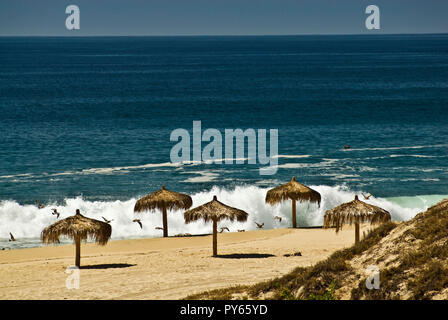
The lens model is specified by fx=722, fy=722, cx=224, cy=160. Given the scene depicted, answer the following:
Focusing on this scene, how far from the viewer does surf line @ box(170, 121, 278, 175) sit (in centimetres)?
4547

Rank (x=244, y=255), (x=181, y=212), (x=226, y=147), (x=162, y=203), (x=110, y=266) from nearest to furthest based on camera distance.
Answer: (x=110, y=266), (x=244, y=255), (x=162, y=203), (x=181, y=212), (x=226, y=147)

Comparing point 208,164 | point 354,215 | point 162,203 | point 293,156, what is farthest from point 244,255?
point 293,156

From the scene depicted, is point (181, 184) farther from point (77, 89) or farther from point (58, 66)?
point (58, 66)

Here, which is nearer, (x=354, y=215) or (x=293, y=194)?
(x=354, y=215)

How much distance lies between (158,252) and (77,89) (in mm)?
74909

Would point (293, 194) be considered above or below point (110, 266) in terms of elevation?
above

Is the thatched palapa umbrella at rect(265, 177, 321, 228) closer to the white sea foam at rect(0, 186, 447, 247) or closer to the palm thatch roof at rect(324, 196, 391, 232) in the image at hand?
the white sea foam at rect(0, 186, 447, 247)

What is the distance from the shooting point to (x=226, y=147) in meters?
50.2

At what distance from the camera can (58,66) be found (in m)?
149

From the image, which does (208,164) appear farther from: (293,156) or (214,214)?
(214,214)

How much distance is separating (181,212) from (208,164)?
42.1 feet

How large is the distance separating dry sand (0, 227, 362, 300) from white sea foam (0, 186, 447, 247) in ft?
10.1

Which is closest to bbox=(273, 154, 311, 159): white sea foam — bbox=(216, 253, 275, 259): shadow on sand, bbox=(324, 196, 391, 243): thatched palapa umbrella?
bbox=(216, 253, 275, 259): shadow on sand

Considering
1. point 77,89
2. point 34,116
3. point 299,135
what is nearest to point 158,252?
point 299,135
